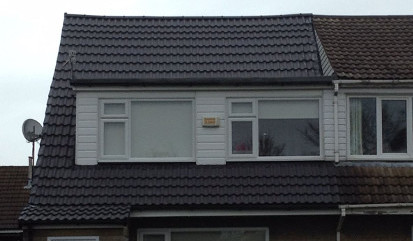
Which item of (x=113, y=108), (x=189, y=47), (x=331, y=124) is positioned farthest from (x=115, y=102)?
(x=331, y=124)

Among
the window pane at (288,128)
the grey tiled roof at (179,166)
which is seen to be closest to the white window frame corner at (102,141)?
the grey tiled roof at (179,166)

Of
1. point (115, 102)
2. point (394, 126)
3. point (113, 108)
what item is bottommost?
point (394, 126)

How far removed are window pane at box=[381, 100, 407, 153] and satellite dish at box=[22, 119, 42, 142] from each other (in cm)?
692

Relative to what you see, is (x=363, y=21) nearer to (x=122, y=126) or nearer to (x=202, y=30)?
(x=202, y=30)

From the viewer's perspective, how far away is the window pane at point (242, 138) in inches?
715

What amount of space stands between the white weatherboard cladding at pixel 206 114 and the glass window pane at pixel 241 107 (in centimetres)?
13

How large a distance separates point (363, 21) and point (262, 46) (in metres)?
2.75

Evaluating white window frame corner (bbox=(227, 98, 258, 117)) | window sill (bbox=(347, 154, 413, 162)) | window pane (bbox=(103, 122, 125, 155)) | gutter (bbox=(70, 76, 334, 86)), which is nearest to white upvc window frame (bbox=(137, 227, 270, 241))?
window pane (bbox=(103, 122, 125, 155))

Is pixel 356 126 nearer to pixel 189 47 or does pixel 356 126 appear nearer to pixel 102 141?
pixel 189 47

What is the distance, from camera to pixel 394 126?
18.2 metres

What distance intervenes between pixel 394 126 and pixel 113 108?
5544 mm

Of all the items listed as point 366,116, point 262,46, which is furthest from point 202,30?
point 366,116

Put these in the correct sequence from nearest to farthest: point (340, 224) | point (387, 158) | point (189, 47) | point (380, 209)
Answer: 1. point (380, 209)
2. point (340, 224)
3. point (387, 158)
4. point (189, 47)

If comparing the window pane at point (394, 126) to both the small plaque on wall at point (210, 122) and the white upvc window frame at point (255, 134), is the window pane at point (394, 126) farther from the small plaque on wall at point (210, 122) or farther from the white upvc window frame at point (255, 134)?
the small plaque on wall at point (210, 122)
